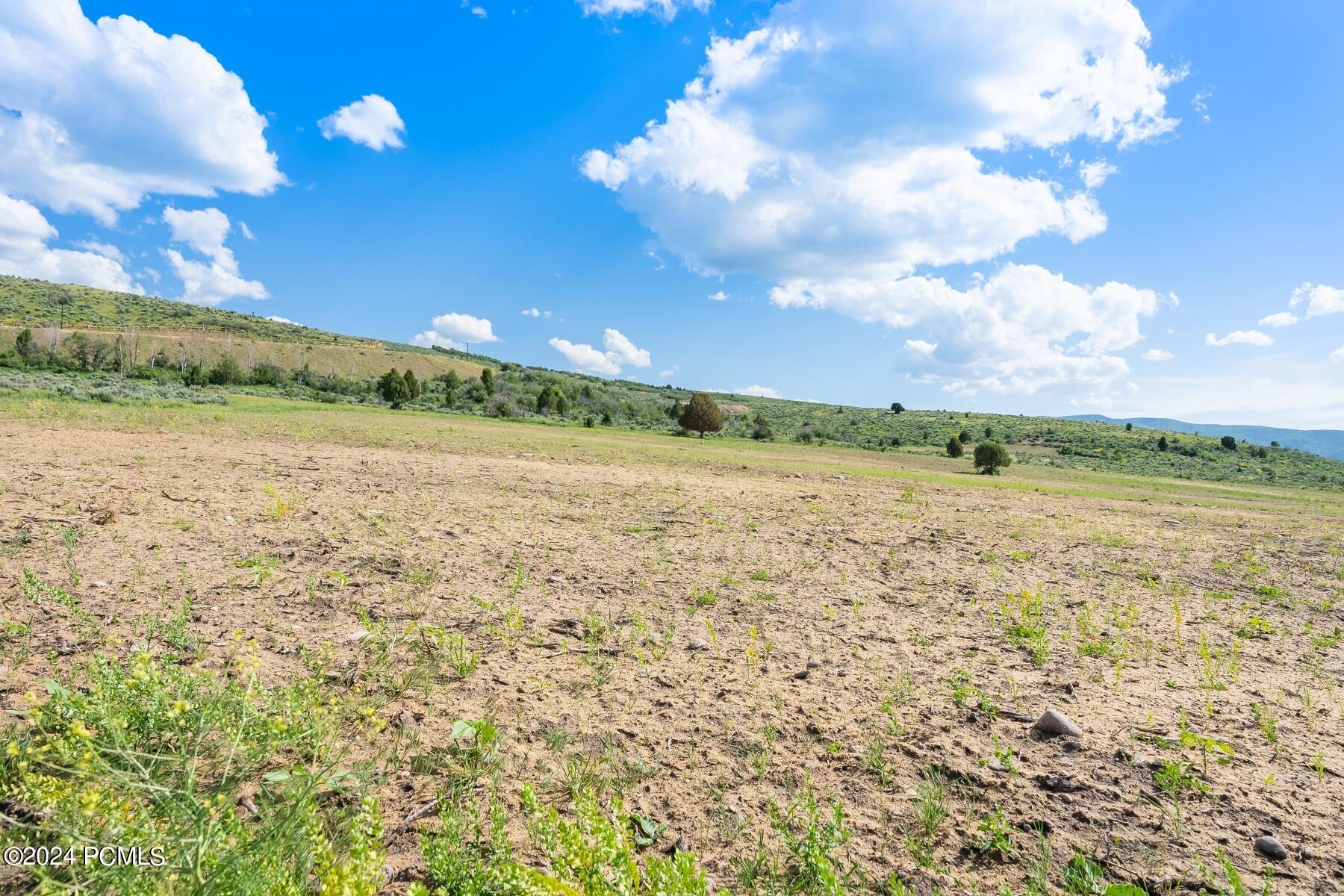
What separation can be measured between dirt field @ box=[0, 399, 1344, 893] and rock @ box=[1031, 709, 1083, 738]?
9 cm

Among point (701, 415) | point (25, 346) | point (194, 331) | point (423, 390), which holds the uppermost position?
point (194, 331)

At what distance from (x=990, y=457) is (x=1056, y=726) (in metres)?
34.4

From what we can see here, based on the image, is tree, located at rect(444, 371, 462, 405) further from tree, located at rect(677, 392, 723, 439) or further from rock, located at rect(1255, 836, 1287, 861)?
rock, located at rect(1255, 836, 1287, 861)

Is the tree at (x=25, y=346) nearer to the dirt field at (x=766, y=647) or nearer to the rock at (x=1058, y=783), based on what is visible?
the dirt field at (x=766, y=647)

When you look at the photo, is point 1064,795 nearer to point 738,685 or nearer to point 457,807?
point 738,685

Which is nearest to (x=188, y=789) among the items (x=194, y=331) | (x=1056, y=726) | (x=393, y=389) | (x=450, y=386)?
(x=1056, y=726)

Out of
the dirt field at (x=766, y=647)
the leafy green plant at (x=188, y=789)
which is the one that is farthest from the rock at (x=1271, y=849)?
the leafy green plant at (x=188, y=789)

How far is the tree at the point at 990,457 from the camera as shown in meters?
33.9

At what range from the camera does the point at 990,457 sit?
112 ft

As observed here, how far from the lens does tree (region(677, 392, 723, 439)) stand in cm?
4691

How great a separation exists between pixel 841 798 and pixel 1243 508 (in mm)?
26539

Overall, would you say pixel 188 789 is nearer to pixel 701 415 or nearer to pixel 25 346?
pixel 701 415

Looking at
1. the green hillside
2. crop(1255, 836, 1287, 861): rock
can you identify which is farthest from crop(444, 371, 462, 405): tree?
crop(1255, 836, 1287, 861): rock

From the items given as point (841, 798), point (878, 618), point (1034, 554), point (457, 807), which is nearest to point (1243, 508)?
point (1034, 554)
